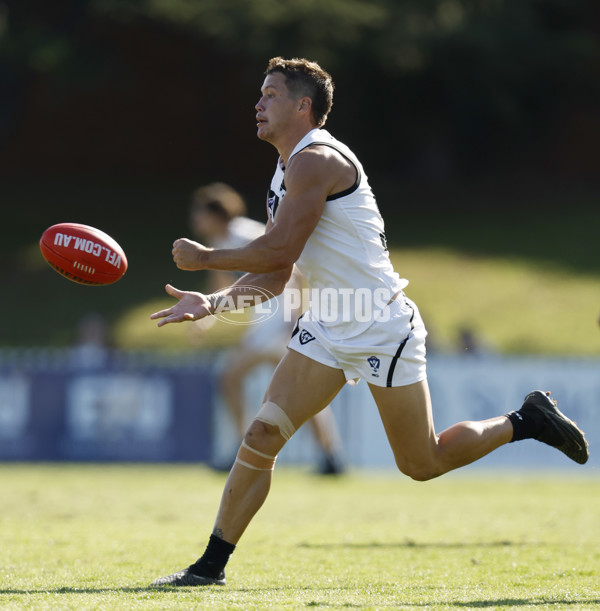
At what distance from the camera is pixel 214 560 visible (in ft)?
16.9

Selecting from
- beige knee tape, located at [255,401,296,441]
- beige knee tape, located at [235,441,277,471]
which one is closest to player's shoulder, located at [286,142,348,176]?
beige knee tape, located at [255,401,296,441]

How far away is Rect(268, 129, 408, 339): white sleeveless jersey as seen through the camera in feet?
17.6

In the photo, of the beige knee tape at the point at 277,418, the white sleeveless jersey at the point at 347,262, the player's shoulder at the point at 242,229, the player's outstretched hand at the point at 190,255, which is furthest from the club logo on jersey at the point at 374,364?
the player's shoulder at the point at 242,229

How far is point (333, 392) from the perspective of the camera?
543 centimetres

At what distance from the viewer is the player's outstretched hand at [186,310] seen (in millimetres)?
4996

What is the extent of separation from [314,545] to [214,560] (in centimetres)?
171

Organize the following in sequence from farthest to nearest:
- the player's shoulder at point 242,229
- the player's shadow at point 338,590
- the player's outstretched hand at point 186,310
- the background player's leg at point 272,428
→ the player's shoulder at point 242,229, the background player's leg at point 272,428, the player's outstretched hand at point 186,310, the player's shadow at point 338,590

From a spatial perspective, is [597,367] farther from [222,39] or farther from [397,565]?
[222,39]

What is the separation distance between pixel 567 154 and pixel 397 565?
31.1 m

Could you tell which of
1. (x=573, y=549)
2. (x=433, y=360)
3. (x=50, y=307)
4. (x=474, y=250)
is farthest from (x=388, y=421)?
(x=474, y=250)

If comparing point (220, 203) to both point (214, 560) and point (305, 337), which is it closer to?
point (305, 337)

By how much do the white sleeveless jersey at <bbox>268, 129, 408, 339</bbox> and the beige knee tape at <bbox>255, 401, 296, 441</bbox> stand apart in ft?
1.51

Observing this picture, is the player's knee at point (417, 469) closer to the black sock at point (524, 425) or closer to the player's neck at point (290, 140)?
the black sock at point (524, 425)

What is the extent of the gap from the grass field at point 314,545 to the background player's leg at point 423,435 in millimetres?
573
